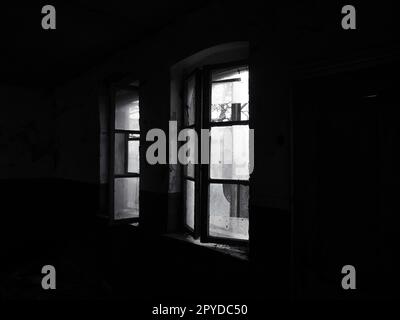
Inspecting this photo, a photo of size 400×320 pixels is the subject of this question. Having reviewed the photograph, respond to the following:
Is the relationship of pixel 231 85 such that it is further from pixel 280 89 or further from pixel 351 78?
pixel 351 78

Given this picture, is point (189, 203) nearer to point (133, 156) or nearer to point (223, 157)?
point (223, 157)

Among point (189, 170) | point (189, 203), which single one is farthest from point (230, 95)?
point (189, 203)

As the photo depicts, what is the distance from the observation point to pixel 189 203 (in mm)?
2838

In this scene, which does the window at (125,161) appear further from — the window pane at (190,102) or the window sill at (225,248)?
the window sill at (225,248)

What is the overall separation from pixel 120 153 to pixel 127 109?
2.62ft

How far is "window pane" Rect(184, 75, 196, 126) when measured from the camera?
2.76 m

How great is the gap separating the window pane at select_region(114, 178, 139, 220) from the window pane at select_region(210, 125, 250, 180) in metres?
1.46

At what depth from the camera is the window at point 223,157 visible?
235 centimetres

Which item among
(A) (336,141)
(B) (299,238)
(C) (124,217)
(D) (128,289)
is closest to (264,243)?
(B) (299,238)

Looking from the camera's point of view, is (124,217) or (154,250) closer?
(154,250)

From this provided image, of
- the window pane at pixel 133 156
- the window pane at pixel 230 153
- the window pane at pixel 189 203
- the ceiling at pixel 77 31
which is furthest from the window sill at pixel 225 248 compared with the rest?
the ceiling at pixel 77 31

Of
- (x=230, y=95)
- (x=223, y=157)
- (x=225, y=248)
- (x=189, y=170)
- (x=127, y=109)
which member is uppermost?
(x=127, y=109)

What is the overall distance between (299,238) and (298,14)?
136 cm

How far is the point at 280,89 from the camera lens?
2.01 m
